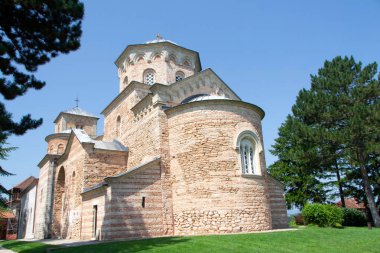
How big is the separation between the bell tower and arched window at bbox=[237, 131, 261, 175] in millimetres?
6527

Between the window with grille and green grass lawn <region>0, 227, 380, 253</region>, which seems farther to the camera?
the window with grille

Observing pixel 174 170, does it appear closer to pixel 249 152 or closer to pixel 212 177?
pixel 212 177

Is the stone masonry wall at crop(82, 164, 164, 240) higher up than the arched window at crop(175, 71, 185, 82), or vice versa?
the arched window at crop(175, 71, 185, 82)

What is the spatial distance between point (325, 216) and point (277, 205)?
2555 millimetres

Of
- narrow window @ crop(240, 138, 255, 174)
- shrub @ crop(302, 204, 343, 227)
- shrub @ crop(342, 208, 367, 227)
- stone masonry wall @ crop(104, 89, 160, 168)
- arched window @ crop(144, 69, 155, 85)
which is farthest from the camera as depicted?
shrub @ crop(342, 208, 367, 227)

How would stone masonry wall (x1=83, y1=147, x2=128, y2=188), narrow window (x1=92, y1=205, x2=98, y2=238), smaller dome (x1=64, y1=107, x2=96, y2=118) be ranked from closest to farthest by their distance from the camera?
narrow window (x1=92, y1=205, x2=98, y2=238) < stone masonry wall (x1=83, y1=147, x2=128, y2=188) < smaller dome (x1=64, y1=107, x2=96, y2=118)

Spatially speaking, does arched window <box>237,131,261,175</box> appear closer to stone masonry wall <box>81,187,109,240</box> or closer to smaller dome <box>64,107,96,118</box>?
stone masonry wall <box>81,187,109,240</box>

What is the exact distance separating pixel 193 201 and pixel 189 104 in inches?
169

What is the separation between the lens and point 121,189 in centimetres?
1272

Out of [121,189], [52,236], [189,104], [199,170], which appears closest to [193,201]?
[199,170]

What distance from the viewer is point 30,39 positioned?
28.9 feet

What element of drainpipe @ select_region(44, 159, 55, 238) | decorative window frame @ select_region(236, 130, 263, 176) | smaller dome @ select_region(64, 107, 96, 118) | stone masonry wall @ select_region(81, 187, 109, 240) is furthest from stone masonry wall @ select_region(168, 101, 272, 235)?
smaller dome @ select_region(64, 107, 96, 118)

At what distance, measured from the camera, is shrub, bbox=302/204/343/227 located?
629 inches

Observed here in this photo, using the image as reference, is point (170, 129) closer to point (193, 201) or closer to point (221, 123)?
point (221, 123)
